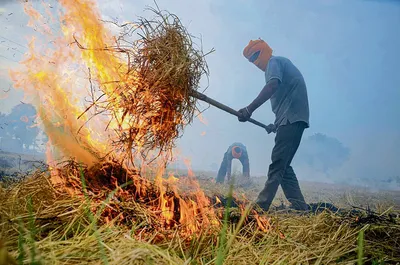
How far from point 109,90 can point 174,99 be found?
0.63 meters

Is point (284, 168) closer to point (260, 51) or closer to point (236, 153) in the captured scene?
point (260, 51)

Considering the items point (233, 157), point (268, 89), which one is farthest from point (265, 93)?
point (233, 157)

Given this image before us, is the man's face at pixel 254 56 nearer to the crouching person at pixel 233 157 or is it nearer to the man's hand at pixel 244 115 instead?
the man's hand at pixel 244 115

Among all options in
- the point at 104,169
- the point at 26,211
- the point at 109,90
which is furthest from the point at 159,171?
the point at 26,211

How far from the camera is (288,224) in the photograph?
263cm

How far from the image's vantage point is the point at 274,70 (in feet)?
15.5

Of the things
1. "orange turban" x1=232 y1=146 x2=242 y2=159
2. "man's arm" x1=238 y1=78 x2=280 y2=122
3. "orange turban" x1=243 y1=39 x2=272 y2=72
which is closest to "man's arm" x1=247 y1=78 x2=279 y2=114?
"man's arm" x1=238 y1=78 x2=280 y2=122

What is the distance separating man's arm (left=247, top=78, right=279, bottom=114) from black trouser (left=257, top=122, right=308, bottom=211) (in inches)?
21.6

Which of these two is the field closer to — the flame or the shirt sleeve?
the flame

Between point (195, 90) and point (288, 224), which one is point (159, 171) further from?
point (288, 224)

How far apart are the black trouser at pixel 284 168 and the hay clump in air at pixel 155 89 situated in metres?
1.97

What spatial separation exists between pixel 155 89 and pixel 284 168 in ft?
8.79

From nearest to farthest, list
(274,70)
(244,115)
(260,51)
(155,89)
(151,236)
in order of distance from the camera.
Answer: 1. (151,236)
2. (155,89)
3. (244,115)
4. (274,70)
5. (260,51)

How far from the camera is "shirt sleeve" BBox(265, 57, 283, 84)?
4.71 metres
